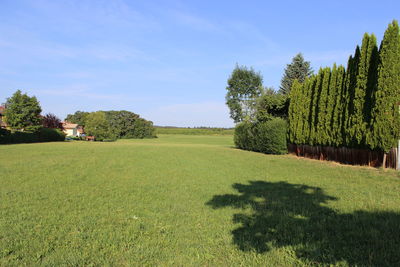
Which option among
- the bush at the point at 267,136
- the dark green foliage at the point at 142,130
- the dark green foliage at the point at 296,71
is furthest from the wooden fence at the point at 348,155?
the dark green foliage at the point at 142,130

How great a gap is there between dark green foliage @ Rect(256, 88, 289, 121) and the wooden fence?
4431mm

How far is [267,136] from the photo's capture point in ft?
63.0

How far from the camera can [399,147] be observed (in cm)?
979

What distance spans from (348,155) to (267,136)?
713 cm

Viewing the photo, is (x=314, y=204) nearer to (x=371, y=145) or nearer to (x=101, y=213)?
(x=101, y=213)

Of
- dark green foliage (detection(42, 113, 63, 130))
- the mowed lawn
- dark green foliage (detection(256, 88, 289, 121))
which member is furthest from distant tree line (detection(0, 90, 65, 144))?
the mowed lawn

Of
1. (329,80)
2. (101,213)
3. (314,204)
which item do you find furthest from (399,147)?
(101,213)

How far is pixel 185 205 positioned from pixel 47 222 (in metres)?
2.55

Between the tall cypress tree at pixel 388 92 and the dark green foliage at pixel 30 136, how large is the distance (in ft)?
121

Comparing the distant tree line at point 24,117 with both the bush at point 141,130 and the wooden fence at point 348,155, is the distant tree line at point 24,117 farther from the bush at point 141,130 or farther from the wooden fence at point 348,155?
the bush at point 141,130

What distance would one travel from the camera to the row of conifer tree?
32.9 ft

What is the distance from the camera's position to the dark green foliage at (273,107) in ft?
65.4

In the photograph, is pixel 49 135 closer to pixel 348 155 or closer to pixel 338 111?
pixel 338 111

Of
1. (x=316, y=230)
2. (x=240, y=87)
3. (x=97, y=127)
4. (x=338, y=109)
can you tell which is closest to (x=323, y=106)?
Result: (x=338, y=109)
